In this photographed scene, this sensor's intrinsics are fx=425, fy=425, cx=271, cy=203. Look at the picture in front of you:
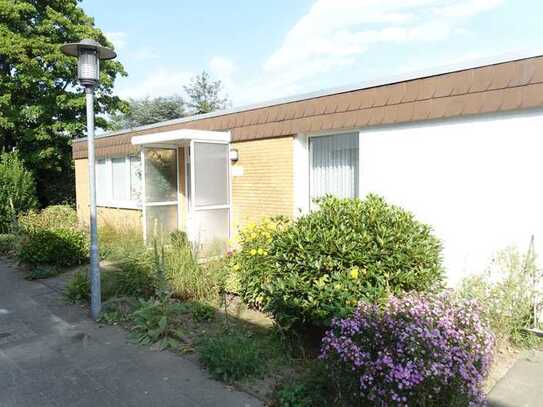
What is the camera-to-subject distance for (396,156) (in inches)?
238

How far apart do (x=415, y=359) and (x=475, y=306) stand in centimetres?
115

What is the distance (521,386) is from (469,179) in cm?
253

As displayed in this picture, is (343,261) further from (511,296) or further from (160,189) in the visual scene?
(160,189)

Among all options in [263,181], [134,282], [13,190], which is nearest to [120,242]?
[134,282]

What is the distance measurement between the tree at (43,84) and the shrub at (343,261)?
41.8 ft

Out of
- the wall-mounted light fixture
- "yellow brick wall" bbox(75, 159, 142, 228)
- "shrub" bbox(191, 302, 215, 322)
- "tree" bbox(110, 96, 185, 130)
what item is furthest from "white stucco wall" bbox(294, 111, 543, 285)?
"tree" bbox(110, 96, 185, 130)

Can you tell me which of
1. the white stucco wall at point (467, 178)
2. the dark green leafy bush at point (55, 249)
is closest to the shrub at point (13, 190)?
the dark green leafy bush at point (55, 249)

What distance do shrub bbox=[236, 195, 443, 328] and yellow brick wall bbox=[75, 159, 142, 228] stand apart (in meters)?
6.54

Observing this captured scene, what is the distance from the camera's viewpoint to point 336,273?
409 centimetres

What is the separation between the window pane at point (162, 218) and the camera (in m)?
9.61

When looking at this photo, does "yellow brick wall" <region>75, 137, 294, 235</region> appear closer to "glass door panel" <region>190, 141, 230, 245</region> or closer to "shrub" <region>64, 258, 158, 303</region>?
"glass door panel" <region>190, 141, 230, 245</region>

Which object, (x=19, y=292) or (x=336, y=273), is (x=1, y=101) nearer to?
Result: (x=19, y=292)

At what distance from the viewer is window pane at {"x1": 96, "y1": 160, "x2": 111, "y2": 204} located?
13219 millimetres

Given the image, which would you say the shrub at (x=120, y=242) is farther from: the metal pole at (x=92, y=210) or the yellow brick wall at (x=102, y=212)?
the metal pole at (x=92, y=210)
